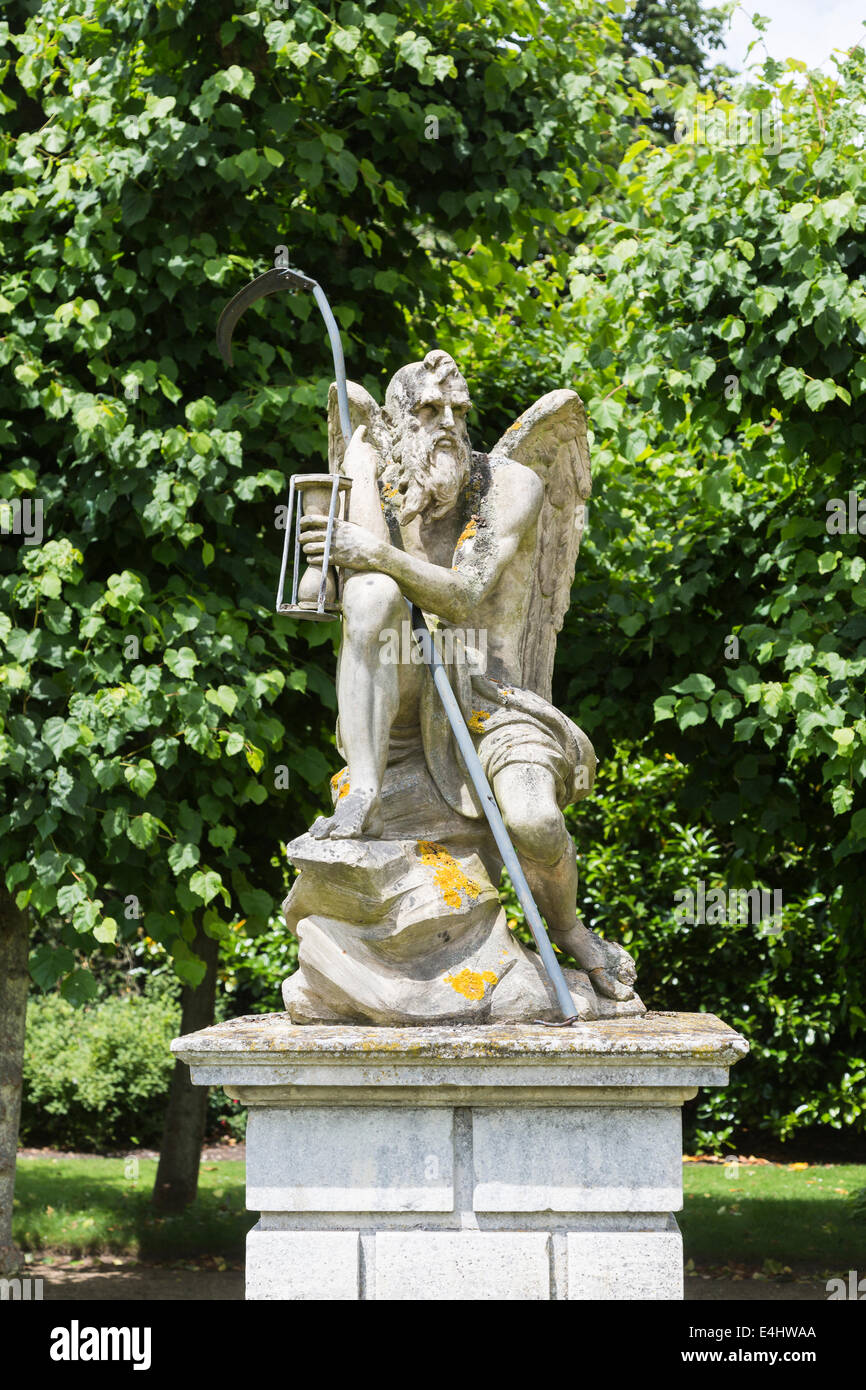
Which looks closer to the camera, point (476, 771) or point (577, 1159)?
point (577, 1159)

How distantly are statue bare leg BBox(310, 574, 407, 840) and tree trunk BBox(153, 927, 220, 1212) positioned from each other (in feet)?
15.4

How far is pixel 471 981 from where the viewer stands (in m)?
3.95

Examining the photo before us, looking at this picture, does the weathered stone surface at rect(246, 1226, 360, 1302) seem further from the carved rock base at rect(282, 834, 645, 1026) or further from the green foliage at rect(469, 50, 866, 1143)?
the green foliage at rect(469, 50, 866, 1143)

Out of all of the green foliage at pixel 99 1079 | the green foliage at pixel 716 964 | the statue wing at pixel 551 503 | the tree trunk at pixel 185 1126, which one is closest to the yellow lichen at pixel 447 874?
the statue wing at pixel 551 503

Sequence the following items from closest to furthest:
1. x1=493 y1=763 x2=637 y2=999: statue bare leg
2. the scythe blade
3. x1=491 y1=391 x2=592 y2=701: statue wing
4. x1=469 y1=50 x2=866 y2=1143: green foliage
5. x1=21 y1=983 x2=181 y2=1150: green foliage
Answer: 1. x1=493 y1=763 x2=637 y2=999: statue bare leg
2. the scythe blade
3. x1=491 y1=391 x2=592 y2=701: statue wing
4. x1=469 y1=50 x2=866 y2=1143: green foliage
5. x1=21 y1=983 x2=181 y2=1150: green foliage

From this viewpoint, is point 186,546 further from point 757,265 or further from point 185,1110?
point 185,1110

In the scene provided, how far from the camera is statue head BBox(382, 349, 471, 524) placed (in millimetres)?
4402

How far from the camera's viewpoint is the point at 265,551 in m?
6.76

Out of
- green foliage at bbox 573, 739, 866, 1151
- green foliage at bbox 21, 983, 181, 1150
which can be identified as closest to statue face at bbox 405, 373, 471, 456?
green foliage at bbox 573, 739, 866, 1151

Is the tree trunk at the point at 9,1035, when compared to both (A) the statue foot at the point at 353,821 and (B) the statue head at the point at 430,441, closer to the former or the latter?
(A) the statue foot at the point at 353,821

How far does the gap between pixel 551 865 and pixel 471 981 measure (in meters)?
0.45

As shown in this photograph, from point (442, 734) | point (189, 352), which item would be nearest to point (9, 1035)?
point (189, 352)

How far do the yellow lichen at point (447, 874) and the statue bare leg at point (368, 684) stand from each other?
147 millimetres

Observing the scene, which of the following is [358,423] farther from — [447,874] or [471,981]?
[471,981]
